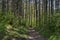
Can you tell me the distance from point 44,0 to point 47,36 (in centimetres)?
424

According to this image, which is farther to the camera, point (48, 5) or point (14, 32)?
point (48, 5)

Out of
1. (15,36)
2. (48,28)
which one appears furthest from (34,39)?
(15,36)

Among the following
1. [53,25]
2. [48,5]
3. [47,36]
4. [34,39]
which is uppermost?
[48,5]

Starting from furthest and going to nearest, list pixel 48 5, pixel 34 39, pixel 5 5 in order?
pixel 48 5 → pixel 5 5 → pixel 34 39

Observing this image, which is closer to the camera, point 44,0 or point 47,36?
point 47,36

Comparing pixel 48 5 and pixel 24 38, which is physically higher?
pixel 48 5

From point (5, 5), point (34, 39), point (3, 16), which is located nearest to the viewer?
point (3, 16)

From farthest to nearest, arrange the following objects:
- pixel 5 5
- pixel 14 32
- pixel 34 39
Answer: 1. pixel 5 5
2. pixel 34 39
3. pixel 14 32

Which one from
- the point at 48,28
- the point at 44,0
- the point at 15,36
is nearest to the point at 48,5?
the point at 44,0

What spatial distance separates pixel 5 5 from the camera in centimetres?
611

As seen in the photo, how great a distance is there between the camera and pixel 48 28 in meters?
4.69

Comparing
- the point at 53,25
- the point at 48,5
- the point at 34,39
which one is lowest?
the point at 34,39

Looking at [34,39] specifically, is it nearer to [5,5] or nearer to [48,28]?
[48,28]

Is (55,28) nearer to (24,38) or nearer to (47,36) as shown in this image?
(47,36)
